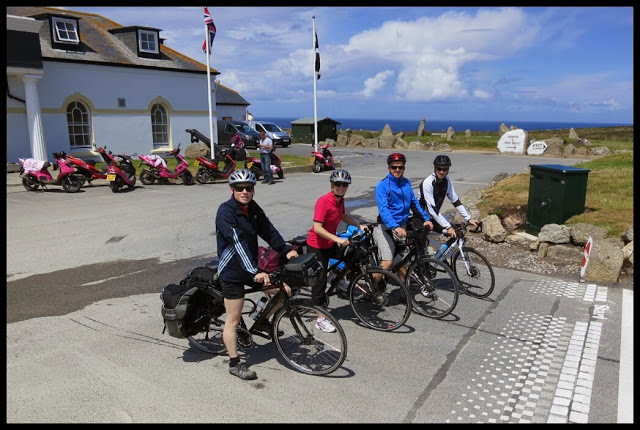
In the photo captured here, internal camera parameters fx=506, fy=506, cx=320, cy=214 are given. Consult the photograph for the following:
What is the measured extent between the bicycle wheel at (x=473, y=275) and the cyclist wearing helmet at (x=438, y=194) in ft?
1.36

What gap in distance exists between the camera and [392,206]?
633 centimetres

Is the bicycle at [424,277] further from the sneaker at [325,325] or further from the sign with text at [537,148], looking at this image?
the sign with text at [537,148]

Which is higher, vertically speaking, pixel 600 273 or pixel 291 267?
pixel 291 267

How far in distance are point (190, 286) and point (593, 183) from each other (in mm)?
13175

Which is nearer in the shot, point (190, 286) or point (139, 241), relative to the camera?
point (190, 286)

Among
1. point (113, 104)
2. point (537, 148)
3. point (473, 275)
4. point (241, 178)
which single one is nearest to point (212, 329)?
point (241, 178)

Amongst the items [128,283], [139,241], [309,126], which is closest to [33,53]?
[139,241]

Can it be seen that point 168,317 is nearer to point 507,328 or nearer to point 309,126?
point 507,328

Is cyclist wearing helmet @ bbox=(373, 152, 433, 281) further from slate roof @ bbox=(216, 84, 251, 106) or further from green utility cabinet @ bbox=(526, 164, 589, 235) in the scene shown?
slate roof @ bbox=(216, 84, 251, 106)

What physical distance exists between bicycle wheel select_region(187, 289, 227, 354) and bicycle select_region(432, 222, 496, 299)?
10.3 ft

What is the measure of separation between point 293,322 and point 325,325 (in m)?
0.37

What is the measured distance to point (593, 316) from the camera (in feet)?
20.3
